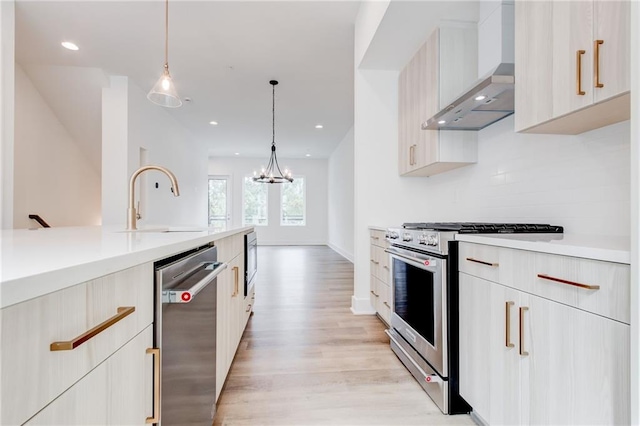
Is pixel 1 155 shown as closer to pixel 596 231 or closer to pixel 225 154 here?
pixel 596 231

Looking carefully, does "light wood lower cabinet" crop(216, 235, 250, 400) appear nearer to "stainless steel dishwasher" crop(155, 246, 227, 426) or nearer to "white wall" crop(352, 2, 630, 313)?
"stainless steel dishwasher" crop(155, 246, 227, 426)

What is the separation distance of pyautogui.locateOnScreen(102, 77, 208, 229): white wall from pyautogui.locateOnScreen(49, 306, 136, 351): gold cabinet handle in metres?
3.02

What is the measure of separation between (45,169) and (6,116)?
2423 mm

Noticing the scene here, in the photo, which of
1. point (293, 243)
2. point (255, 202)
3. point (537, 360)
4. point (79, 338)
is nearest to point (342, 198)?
point (293, 243)

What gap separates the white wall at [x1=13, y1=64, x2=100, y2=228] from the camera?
429cm

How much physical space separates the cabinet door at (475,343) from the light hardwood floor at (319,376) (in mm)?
207

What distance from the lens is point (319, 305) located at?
337 cm

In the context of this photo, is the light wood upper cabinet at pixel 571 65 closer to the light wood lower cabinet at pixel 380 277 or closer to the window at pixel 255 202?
the light wood lower cabinet at pixel 380 277

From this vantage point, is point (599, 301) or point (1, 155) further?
point (1, 155)

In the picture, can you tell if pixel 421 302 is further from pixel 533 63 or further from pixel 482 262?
pixel 533 63

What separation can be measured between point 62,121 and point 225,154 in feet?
16.5

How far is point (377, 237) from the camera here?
296cm

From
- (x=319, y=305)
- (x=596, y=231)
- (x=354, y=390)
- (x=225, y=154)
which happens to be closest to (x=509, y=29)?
(x=596, y=231)

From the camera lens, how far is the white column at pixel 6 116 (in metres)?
2.71
